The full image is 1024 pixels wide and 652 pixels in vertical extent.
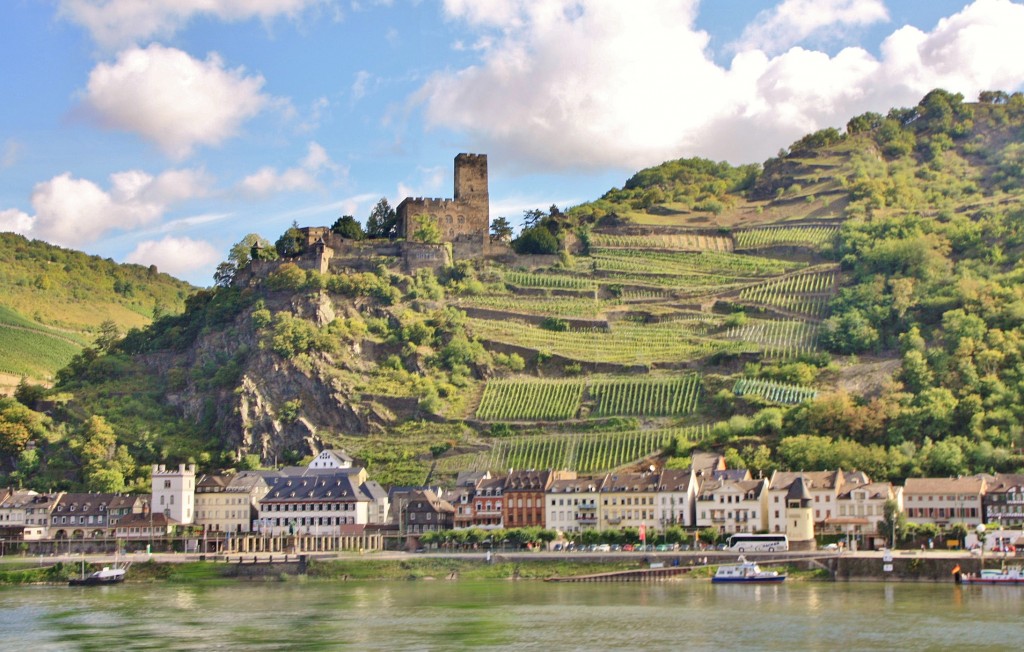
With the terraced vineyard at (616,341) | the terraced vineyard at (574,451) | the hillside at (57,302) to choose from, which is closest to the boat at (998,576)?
the terraced vineyard at (574,451)

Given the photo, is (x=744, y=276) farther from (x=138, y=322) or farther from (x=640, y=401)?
(x=138, y=322)

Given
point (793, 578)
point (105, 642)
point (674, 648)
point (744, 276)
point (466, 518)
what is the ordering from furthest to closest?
point (744, 276) < point (466, 518) < point (793, 578) < point (105, 642) < point (674, 648)

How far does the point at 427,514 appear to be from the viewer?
3575 inches

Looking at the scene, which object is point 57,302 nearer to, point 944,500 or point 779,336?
point 779,336

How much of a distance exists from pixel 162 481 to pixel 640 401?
104ft

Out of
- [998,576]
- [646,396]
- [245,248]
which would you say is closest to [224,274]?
[245,248]

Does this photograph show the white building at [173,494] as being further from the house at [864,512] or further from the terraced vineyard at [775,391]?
the house at [864,512]

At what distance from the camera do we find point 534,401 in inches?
4090

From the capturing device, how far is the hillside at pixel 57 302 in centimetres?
15062

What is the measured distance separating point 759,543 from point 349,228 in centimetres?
5906

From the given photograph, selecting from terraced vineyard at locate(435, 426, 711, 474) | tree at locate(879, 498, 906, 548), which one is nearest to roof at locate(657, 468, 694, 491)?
terraced vineyard at locate(435, 426, 711, 474)

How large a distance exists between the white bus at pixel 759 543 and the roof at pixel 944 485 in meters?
8.02

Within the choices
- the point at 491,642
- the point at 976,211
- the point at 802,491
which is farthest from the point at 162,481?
the point at 976,211

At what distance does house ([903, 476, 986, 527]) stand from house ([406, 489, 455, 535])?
26.9 metres
